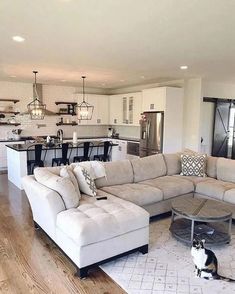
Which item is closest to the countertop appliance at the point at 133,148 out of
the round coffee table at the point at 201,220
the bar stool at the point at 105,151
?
the bar stool at the point at 105,151

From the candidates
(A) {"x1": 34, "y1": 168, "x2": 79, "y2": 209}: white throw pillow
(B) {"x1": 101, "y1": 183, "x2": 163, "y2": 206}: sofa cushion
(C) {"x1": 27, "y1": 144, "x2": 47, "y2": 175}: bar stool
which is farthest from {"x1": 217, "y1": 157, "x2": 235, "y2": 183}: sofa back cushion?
(C) {"x1": 27, "y1": 144, "x2": 47, "y2": 175}: bar stool

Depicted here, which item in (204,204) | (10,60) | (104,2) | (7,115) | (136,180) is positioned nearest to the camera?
(104,2)

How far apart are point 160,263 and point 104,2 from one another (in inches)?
109

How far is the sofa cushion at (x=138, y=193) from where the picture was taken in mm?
3736

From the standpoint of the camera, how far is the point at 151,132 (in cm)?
730

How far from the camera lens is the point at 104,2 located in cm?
246

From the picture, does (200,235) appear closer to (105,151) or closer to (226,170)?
(226,170)

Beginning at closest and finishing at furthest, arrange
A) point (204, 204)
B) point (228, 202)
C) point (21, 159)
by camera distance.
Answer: point (204, 204)
point (228, 202)
point (21, 159)

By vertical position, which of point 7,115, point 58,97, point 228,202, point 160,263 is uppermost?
point 58,97

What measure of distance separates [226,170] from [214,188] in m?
0.74

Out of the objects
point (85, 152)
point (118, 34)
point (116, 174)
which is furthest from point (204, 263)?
point (85, 152)

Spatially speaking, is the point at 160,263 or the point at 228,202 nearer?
the point at 160,263

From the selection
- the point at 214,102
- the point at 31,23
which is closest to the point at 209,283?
the point at 31,23

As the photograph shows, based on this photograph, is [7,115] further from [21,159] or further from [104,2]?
[104,2]
